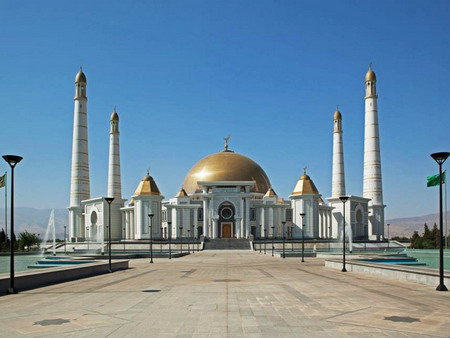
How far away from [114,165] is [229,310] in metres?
66.9

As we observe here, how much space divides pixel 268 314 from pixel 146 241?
5536cm

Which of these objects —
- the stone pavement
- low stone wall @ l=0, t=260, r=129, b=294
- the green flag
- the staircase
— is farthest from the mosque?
the stone pavement

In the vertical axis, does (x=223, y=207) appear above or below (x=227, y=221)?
above

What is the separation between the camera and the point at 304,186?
7144cm

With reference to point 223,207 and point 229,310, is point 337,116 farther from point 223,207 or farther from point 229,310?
point 229,310

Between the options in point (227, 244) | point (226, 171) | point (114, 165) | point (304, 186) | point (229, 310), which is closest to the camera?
point (229, 310)

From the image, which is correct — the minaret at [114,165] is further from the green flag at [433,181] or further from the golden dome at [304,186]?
the green flag at [433,181]

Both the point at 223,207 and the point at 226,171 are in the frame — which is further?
the point at 226,171

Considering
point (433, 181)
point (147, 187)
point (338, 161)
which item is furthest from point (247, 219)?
point (433, 181)

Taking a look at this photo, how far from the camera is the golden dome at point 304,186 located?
7117 centimetres

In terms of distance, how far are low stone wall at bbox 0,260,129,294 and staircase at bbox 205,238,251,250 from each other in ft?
117

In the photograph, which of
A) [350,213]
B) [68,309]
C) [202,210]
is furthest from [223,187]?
[68,309]

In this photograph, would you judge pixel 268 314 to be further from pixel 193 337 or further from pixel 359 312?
pixel 193 337

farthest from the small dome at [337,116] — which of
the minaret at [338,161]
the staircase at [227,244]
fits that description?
the staircase at [227,244]
